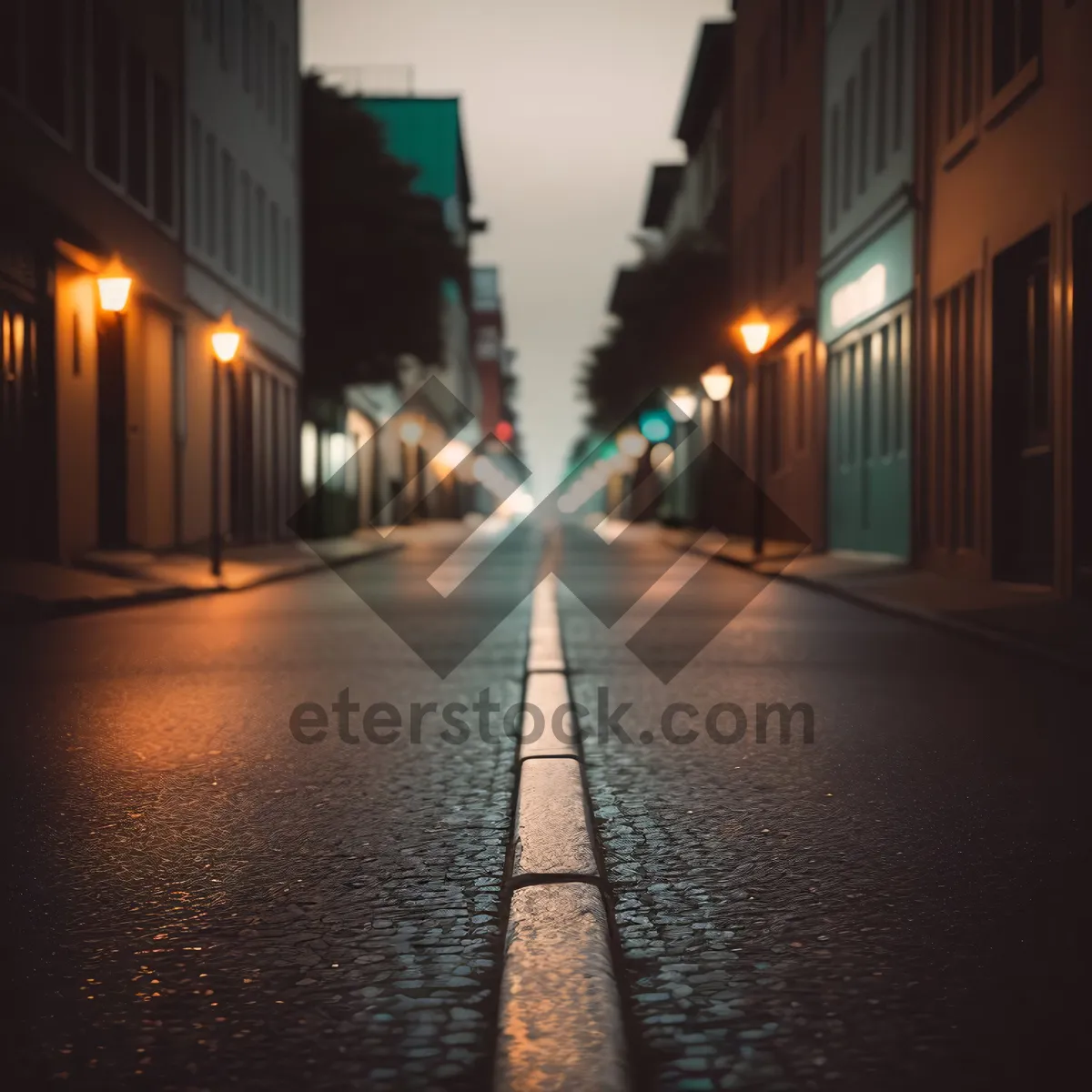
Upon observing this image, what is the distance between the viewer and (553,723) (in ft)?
23.0

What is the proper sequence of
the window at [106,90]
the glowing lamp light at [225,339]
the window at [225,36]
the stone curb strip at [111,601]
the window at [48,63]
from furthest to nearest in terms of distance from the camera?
the window at [225,36], the window at [106,90], the glowing lamp light at [225,339], the window at [48,63], the stone curb strip at [111,601]

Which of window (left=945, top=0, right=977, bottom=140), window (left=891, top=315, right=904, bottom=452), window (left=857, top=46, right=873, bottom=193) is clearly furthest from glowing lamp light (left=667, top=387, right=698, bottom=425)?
window (left=945, top=0, right=977, bottom=140)

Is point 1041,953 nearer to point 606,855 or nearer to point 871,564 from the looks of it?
point 606,855

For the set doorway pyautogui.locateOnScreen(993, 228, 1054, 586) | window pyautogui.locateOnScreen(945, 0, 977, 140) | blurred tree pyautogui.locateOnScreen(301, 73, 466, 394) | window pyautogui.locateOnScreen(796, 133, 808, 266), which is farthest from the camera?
blurred tree pyautogui.locateOnScreen(301, 73, 466, 394)

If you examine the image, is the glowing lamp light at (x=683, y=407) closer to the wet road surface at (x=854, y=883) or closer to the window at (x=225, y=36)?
the window at (x=225, y=36)

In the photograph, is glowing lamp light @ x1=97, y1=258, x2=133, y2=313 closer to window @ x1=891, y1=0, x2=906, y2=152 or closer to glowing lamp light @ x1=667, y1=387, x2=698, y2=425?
window @ x1=891, y1=0, x2=906, y2=152

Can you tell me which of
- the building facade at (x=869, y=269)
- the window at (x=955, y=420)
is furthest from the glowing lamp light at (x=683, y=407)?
the window at (x=955, y=420)

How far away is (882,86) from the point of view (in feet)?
78.2

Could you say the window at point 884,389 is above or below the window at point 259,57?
below

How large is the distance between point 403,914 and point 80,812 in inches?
68.1

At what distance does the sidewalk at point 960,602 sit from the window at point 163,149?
10412 millimetres

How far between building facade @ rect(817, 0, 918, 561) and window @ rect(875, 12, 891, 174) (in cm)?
2

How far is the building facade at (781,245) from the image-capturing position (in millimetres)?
29594

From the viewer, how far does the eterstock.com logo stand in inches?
486
